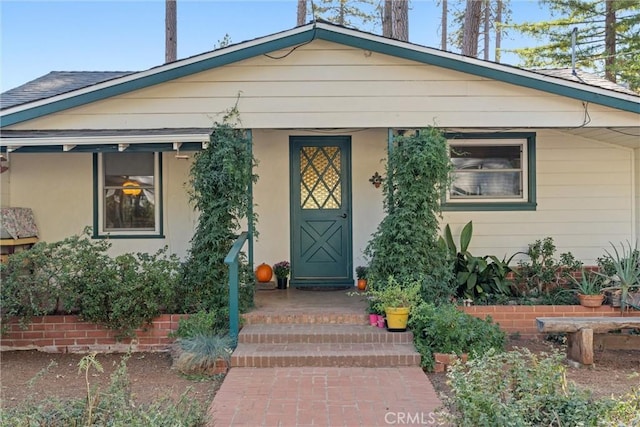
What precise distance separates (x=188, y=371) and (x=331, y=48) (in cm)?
426

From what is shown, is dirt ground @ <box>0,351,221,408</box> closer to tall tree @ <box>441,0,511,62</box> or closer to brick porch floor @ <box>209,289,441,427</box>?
brick porch floor @ <box>209,289,441,427</box>

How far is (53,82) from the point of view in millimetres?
8945

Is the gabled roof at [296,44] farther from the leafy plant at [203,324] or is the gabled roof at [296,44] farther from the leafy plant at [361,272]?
the leafy plant at [361,272]

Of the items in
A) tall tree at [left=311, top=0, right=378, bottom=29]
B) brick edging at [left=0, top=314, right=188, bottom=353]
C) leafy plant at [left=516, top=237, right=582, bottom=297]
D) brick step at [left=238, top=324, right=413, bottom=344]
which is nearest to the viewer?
brick step at [left=238, top=324, right=413, bottom=344]

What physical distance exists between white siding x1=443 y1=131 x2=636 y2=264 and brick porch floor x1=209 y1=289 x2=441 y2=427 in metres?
3.35

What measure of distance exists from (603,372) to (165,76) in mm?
6046

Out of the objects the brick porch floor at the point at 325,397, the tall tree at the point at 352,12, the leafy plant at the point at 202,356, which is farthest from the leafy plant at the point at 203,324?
the tall tree at the point at 352,12

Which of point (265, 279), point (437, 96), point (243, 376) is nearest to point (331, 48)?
point (437, 96)

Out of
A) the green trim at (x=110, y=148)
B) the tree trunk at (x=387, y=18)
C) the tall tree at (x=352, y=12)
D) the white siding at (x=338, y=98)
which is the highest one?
the tall tree at (x=352, y=12)

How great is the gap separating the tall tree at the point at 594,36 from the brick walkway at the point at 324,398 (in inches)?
491

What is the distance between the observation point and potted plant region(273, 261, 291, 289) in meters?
7.60

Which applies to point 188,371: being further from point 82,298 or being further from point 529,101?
point 529,101

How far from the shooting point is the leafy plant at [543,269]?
686cm

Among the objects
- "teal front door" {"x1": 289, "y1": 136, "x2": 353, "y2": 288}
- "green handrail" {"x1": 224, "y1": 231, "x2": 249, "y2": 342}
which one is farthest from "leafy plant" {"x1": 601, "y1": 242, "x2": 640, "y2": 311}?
"green handrail" {"x1": 224, "y1": 231, "x2": 249, "y2": 342}
